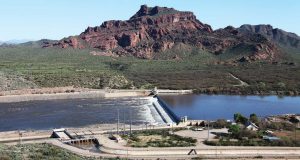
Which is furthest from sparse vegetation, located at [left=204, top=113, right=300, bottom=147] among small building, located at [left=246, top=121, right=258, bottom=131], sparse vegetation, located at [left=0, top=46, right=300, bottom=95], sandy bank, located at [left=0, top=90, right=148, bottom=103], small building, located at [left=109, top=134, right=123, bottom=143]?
sparse vegetation, located at [left=0, top=46, right=300, bottom=95]

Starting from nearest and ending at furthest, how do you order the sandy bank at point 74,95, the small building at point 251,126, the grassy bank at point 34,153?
the grassy bank at point 34,153, the small building at point 251,126, the sandy bank at point 74,95

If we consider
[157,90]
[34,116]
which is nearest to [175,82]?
[157,90]

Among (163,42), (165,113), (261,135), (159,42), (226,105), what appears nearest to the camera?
(261,135)

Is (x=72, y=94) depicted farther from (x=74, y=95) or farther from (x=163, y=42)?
(x=163, y=42)

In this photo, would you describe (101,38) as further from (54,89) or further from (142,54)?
(54,89)

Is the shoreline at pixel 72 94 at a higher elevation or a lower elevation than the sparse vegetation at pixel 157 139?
higher

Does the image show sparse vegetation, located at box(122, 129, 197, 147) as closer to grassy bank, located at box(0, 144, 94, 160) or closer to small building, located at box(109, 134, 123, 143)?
small building, located at box(109, 134, 123, 143)

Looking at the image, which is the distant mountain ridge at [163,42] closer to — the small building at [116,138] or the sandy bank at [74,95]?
the sandy bank at [74,95]

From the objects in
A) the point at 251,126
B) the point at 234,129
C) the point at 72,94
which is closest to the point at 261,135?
the point at 234,129

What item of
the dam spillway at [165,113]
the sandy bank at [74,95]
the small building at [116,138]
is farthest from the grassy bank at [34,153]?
the sandy bank at [74,95]
